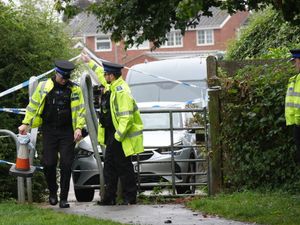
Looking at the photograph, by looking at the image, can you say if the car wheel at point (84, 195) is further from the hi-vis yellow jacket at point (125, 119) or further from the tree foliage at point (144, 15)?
the tree foliage at point (144, 15)

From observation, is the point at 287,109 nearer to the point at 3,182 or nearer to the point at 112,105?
the point at 112,105

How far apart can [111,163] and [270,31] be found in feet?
28.8

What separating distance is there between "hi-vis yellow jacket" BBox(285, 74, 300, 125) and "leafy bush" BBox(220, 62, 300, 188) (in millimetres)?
1239

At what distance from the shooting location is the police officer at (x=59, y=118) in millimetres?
10734

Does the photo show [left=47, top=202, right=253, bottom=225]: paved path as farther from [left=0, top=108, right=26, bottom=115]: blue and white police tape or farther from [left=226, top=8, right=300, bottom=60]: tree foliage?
[left=226, top=8, right=300, bottom=60]: tree foliage

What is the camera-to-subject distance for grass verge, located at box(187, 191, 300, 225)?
9070 mm

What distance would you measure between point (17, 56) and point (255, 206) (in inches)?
166

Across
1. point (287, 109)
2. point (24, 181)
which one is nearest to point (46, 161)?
point (24, 181)

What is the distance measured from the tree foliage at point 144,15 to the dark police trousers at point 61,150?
1890 millimetres

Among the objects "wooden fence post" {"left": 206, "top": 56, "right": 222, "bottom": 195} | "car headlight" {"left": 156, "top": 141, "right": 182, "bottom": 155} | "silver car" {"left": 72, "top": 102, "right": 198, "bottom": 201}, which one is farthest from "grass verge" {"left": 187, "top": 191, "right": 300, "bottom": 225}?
"car headlight" {"left": 156, "top": 141, "right": 182, "bottom": 155}

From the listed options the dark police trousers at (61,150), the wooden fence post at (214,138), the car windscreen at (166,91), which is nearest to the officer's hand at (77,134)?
the dark police trousers at (61,150)

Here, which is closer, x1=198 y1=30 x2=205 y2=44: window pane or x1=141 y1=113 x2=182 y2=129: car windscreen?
x1=141 y1=113 x2=182 y2=129: car windscreen

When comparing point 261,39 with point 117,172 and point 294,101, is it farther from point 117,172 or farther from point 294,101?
point 294,101

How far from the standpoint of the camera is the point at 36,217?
30.7ft
